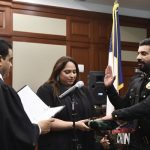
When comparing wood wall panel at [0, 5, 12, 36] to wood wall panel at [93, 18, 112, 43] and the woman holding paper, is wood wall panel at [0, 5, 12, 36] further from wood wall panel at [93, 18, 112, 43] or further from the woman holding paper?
the woman holding paper

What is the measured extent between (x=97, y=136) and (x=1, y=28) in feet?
11.2

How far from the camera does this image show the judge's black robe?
2117 millimetres

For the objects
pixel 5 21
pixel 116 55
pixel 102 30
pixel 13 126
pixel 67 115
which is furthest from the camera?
pixel 102 30

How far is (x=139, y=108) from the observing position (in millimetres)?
2602

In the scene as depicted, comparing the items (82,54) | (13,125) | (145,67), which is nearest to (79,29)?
(82,54)

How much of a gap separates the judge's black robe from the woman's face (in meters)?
0.95

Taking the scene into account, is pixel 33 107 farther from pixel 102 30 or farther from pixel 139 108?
pixel 102 30

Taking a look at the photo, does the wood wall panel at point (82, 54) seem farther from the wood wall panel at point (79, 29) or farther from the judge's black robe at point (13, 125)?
the judge's black robe at point (13, 125)

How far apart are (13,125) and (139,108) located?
38.4 inches

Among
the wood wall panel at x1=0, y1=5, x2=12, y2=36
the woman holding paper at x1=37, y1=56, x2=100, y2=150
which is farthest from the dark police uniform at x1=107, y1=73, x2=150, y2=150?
the wood wall panel at x1=0, y1=5, x2=12, y2=36

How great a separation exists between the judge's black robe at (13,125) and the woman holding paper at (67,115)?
68 cm

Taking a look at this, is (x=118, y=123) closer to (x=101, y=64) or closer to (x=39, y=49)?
(x=39, y=49)

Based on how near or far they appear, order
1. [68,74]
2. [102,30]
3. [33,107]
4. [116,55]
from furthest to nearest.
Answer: [102,30] < [116,55] < [68,74] < [33,107]

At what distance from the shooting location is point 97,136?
3170 millimetres
